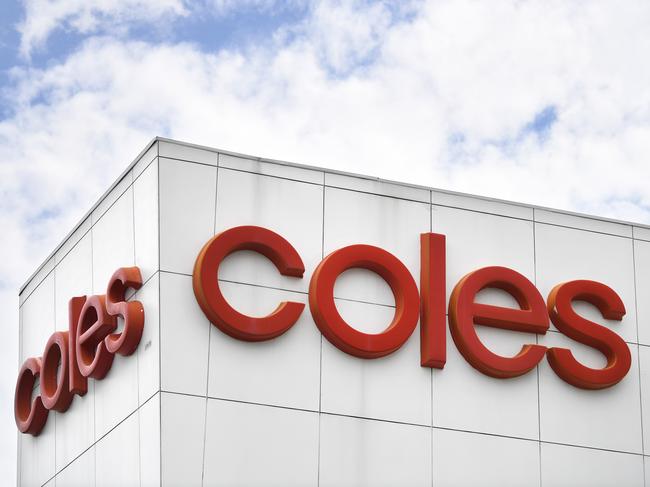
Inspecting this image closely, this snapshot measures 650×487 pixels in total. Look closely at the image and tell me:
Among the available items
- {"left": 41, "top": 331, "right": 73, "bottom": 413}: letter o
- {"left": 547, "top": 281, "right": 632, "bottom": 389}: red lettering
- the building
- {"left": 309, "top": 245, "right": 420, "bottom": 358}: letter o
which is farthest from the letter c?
{"left": 547, "top": 281, "right": 632, "bottom": 389}: red lettering

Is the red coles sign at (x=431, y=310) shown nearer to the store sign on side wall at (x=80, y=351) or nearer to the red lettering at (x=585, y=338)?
the red lettering at (x=585, y=338)

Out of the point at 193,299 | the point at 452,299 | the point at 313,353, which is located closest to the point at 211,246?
the point at 193,299

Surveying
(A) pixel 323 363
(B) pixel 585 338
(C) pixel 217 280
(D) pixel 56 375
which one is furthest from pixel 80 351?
(B) pixel 585 338

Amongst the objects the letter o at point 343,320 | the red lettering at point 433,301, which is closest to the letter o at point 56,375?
the letter o at point 343,320

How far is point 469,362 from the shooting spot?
2706 cm

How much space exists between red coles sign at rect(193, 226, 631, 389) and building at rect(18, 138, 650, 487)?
194mm

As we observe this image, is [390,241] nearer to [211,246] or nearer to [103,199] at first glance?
[211,246]

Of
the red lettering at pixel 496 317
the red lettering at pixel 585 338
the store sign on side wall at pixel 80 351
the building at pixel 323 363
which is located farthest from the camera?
the red lettering at pixel 585 338

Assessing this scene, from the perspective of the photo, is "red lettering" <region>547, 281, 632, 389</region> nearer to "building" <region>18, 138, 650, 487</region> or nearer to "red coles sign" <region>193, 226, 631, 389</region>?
"red coles sign" <region>193, 226, 631, 389</region>

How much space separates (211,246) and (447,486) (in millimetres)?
5731

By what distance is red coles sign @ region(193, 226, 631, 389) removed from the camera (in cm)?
2547

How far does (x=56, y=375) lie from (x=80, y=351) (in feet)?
6.99

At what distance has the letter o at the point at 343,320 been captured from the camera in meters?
26.0

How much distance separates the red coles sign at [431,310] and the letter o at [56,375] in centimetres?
402
